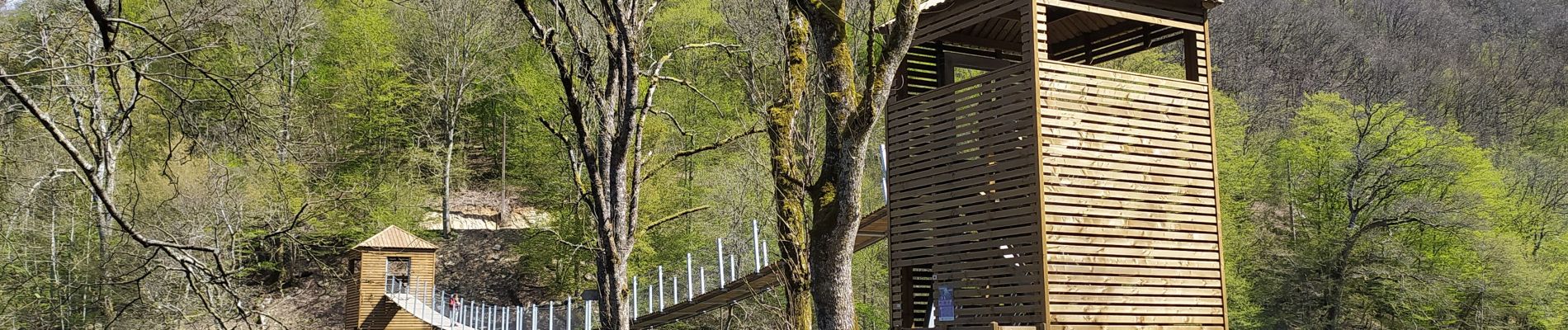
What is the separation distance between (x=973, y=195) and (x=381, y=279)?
14.0 m

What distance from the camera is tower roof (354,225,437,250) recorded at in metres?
21.6

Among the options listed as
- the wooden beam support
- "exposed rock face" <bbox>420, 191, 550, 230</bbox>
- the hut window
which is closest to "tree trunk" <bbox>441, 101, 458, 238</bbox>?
"exposed rock face" <bbox>420, 191, 550, 230</bbox>

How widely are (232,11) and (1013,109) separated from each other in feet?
22.0

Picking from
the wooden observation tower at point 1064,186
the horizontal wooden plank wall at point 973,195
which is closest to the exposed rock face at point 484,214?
the horizontal wooden plank wall at point 973,195

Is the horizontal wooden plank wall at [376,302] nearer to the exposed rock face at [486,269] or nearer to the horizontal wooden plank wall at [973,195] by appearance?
the exposed rock face at [486,269]

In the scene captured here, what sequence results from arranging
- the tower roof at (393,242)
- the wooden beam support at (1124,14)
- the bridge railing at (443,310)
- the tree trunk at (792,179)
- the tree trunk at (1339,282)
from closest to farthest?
the tree trunk at (792,179), the wooden beam support at (1124,14), the bridge railing at (443,310), the tower roof at (393,242), the tree trunk at (1339,282)

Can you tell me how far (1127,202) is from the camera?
10617 mm

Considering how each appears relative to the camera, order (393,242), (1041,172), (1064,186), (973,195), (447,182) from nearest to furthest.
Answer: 1. (1041,172)
2. (1064,186)
3. (973,195)
4. (393,242)
5. (447,182)

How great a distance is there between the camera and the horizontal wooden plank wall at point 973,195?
10.4m

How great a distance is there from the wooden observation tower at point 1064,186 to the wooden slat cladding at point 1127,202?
14 millimetres

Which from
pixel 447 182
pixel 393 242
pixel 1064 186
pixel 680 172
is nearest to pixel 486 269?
pixel 447 182

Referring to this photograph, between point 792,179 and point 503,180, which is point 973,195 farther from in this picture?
point 503,180

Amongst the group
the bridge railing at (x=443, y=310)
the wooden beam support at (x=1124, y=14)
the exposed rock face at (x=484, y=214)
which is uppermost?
the exposed rock face at (x=484, y=214)

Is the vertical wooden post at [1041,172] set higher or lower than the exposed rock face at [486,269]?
lower
